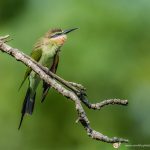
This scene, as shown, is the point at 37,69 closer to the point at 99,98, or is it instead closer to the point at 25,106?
the point at 25,106

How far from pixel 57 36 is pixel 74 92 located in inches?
37.9

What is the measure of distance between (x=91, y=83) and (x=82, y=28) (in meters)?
1.34

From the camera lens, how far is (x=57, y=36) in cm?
394

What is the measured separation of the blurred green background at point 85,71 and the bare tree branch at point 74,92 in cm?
485

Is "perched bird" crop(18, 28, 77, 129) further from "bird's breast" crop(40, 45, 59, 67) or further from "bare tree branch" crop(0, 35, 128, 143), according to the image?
"bare tree branch" crop(0, 35, 128, 143)

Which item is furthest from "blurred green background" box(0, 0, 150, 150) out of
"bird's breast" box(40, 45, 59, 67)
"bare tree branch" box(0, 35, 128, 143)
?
"bare tree branch" box(0, 35, 128, 143)

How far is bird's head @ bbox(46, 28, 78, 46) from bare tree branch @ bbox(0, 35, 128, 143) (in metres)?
0.61

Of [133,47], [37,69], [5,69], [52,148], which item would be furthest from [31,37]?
[37,69]

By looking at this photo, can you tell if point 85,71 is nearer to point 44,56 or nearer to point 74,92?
point 44,56

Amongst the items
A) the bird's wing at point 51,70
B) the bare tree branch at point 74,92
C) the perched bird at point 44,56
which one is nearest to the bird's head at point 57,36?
the perched bird at point 44,56

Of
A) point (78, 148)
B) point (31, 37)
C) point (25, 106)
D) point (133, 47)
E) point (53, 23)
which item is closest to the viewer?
point (25, 106)

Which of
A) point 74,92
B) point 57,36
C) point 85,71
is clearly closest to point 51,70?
point 57,36

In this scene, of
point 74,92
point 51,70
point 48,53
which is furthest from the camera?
point 48,53

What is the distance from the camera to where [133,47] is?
10906 mm
